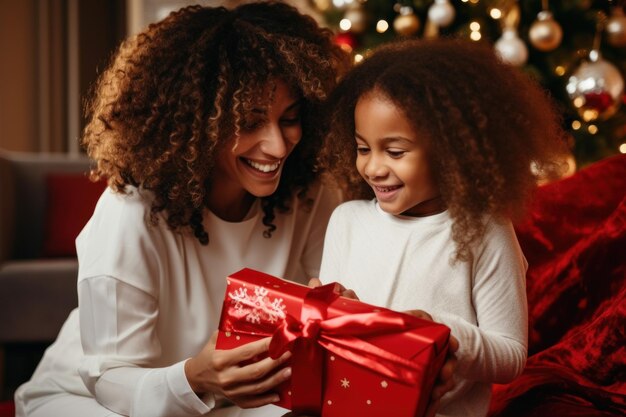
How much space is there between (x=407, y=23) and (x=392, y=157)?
1665 mm

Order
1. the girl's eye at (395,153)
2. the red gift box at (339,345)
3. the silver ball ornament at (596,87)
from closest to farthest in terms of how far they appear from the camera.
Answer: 1. the red gift box at (339,345)
2. the girl's eye at (395,153)
3. the silver ball ornament at (596,87)

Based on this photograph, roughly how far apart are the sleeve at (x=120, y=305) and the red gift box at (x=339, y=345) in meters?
0.28

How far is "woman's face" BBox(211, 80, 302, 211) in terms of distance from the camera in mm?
1346

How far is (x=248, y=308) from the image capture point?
43.1 inches

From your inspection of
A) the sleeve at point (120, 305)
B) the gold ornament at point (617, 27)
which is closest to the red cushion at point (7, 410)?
the sleeve at point (120, 305)

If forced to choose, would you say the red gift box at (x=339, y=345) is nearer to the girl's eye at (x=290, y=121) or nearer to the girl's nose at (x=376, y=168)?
the girl's nose at (x=376, y=168)

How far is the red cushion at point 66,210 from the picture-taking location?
3.19 m

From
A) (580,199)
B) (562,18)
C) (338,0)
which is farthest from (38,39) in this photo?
(580,199)

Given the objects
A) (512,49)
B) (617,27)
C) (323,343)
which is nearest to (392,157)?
(323,343)

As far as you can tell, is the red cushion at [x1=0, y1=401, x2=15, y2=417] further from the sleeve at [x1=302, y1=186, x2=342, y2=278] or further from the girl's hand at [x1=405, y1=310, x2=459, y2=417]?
the girl's hand at [x1=405, y1=310, x2=459, y2=417]

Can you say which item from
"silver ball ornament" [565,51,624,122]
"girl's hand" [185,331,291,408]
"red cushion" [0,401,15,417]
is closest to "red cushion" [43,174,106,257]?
"red cushion" [0,401,15,417]

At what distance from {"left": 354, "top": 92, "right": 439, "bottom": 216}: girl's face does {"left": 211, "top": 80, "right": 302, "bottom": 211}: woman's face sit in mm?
202

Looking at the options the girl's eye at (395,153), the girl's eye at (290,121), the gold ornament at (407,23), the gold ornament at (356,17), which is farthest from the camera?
the gold ornament at (356,17)

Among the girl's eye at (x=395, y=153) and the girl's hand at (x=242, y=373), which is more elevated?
the girl's eye at (x=395, y=153)
